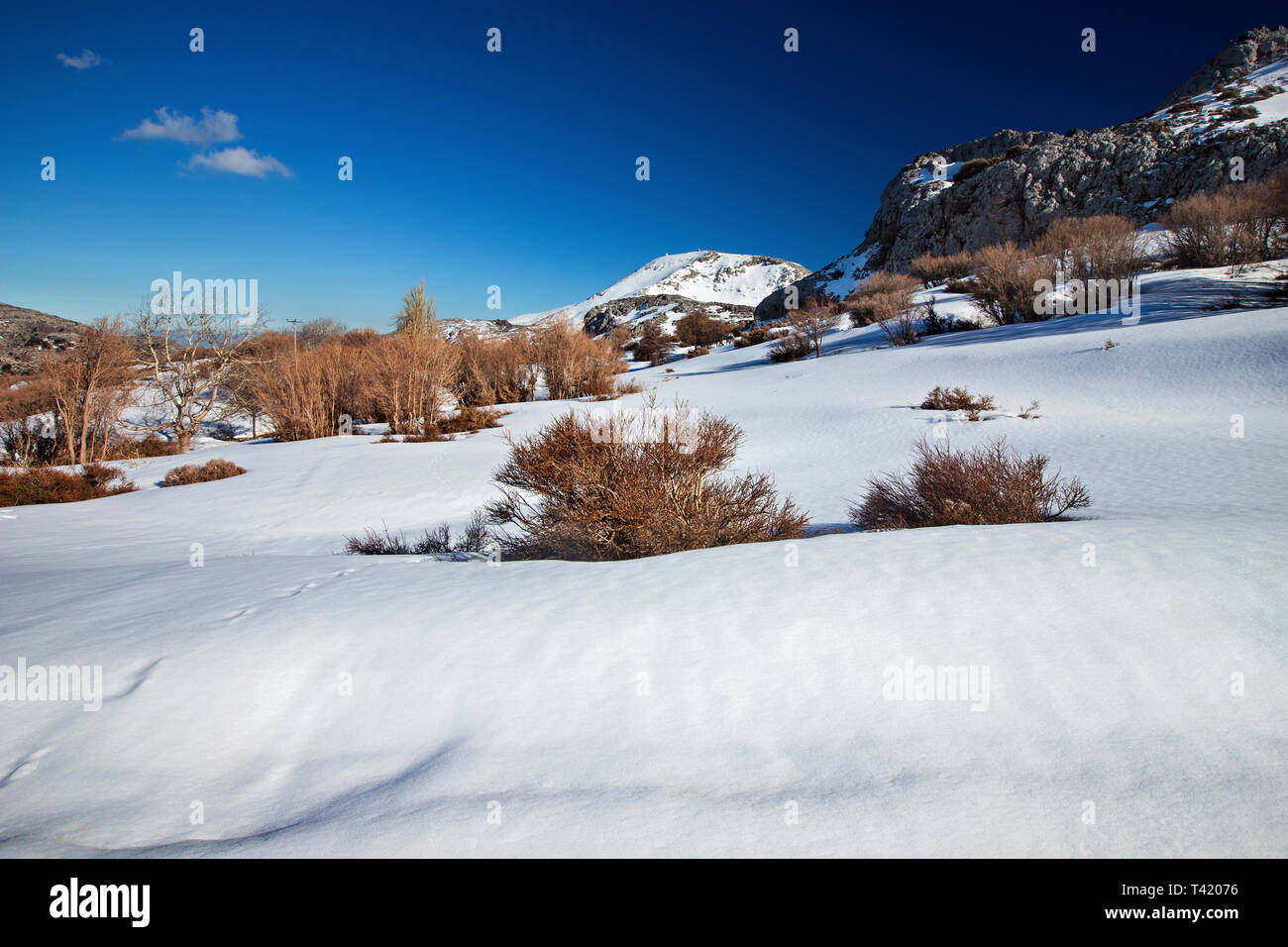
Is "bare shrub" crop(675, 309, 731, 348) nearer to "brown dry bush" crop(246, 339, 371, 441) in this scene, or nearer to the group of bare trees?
"brown dry bush" crop(246, 339, 371, 441)

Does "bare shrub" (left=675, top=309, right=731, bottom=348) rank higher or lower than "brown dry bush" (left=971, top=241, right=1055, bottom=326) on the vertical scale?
higher

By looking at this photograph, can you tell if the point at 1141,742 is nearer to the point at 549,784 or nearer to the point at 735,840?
the point at 735,840

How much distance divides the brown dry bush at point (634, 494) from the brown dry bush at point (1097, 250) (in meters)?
18.2

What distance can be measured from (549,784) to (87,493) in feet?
35.0

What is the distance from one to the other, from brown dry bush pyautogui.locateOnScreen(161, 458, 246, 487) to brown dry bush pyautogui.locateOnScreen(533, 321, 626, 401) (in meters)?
8.27

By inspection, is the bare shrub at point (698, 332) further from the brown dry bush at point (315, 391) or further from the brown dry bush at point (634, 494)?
the brown dry bush at point (634, 494)

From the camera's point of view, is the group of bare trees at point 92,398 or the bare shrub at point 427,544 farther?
the group of bare trees at point 92,398

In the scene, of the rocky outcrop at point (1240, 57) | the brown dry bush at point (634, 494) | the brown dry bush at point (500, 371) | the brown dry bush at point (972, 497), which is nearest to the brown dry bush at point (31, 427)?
the brown dry bush at point (500, 371)

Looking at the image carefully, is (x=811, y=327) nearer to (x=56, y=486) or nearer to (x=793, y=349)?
(x=793, y=349)

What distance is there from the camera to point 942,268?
27.4m

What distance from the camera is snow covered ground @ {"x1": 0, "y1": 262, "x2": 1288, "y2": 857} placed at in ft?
4.89

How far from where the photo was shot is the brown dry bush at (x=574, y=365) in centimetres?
1645

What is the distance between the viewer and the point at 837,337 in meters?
20.8

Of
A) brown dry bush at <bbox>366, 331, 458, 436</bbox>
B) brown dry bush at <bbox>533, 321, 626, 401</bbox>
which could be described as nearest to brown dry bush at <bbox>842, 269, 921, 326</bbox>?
brown dry bush at <bbox>533, 321, 626, 401</bbox>
